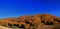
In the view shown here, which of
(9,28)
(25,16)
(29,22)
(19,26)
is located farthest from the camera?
(25,16)

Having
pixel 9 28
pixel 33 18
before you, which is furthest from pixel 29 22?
pixel 9 28

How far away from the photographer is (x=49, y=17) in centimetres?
2905

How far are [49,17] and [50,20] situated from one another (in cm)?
142

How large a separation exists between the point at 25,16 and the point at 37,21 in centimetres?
370

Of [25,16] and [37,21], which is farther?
[25,16]

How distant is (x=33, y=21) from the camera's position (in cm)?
2723

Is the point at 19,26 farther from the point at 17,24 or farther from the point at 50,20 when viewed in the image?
the point at 50,20

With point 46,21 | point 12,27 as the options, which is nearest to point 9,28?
point 12,27

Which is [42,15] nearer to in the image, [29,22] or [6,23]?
[29,22]

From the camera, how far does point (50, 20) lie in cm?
2770

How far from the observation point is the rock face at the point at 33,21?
26380 millimetres

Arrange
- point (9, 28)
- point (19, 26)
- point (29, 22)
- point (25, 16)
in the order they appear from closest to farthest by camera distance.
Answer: point (9, 28), point (19, 26), point (29, 22), point (25, 16)

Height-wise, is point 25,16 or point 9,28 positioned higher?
point 25,16

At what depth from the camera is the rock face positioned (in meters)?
26.4
